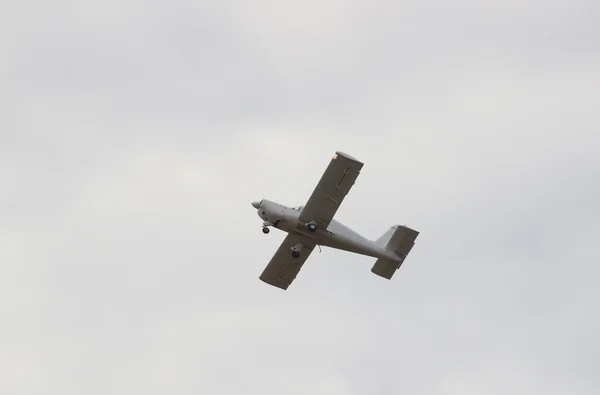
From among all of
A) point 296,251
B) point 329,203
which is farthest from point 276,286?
point 329,203

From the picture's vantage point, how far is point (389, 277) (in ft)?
163

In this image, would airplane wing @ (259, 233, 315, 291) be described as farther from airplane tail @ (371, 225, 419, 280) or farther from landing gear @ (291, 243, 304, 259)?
airplane tail @ (371, 225, 419, 280)

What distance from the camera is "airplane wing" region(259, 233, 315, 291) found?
159ft

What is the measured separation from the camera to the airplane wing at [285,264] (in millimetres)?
48531

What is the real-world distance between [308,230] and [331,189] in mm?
2354

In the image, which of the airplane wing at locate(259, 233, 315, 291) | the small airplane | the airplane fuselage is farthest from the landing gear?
the airplane fuselage

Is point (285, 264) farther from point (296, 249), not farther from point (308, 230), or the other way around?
point (308, 230)

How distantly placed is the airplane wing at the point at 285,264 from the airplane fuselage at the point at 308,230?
21.5 inches

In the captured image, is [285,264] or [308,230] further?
[285,264]

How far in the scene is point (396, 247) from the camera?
49.3m

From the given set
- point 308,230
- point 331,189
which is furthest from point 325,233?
point 331,189

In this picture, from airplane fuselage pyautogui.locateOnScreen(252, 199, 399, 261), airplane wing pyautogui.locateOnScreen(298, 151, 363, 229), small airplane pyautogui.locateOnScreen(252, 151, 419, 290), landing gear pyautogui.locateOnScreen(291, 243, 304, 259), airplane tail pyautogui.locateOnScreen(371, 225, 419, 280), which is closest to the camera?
airplane wing pyautogui.locateOnScreen(298, 151, 363, 229)

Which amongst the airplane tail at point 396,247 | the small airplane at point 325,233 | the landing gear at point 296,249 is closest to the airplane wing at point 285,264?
the small airplane at point 325,233

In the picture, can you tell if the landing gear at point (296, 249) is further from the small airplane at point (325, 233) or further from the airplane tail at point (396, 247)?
the airplane tail at point (396, 247)
